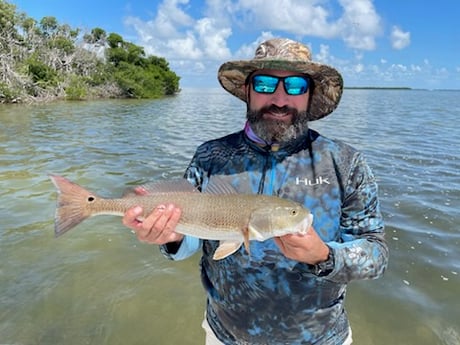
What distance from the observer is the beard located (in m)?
2.63

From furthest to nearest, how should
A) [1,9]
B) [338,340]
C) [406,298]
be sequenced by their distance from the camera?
[1,9] < [406,298] < [338,340]

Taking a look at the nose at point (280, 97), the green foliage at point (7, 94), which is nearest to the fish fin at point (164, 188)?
the nose at point (280, 97)

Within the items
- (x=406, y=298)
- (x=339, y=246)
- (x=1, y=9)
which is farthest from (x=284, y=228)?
(x=1, y=9)

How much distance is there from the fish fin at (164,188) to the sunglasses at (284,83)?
83cm

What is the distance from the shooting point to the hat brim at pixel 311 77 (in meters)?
2.62

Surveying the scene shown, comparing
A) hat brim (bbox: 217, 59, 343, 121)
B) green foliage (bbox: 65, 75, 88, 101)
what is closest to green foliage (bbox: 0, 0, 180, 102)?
green foliage (bbox: 65, 75, 88, 101)

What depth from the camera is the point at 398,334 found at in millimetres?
4730

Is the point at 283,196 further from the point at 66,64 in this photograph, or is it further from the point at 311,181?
the point at 66,64

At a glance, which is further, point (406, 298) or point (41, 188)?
point (41, 188)

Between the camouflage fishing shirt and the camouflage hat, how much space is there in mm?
441

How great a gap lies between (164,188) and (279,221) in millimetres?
812

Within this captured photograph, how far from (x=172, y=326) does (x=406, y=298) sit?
10.6 ft

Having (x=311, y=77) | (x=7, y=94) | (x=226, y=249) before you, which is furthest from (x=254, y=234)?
(x=7, y=94)

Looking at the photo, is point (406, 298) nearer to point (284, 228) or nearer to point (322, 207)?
point (322, 207)
